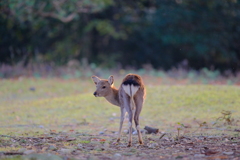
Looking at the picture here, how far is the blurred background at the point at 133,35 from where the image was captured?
2298cm

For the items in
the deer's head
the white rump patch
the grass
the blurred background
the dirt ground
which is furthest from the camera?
the blurred background

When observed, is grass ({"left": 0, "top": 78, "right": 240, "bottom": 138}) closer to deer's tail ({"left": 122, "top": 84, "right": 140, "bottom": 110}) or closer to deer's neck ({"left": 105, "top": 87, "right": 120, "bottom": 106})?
deer's neck ({"left": 105, "top": 87, "right": 120, "bottom": 106})

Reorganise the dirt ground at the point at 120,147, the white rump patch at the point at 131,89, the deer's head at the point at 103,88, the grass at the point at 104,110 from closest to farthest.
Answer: the dirt ground at the point at 120,147, the white rump patch at the point at 131,89, the deer's head at the point at 103,88, the grass at the point at 104,110

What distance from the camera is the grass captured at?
29.2ft

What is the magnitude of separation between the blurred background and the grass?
8.86 meters

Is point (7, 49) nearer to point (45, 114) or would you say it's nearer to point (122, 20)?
point (122, 20)

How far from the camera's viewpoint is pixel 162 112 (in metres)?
10.4

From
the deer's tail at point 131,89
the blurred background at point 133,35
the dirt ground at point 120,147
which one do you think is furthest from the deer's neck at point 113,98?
the blurred background at point 133,35

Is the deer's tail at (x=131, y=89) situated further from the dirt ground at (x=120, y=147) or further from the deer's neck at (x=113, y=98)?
the deer's neck at (x=113, y=98)

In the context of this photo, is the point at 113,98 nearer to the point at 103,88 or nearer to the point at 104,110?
the point at 103,88

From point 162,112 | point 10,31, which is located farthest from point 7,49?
point 162,112

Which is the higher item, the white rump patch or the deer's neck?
the white rump patch

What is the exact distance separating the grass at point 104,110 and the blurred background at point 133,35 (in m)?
8.86

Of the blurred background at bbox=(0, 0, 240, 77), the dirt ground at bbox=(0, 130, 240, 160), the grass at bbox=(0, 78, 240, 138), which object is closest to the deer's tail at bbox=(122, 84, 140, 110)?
the dirt ground at bbox=(0, 130, 240, 160)
